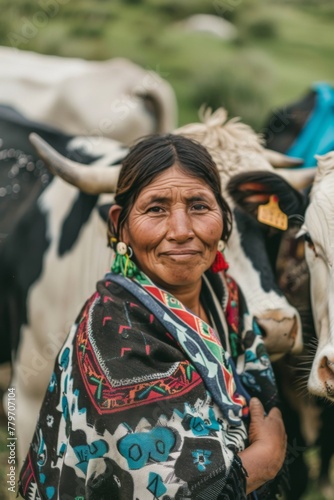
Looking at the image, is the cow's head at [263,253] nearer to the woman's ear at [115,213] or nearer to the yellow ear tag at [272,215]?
the yellow ear tag at [272,215]

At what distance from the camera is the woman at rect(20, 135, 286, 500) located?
5.52 feet

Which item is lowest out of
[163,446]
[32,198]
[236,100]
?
[236,100]

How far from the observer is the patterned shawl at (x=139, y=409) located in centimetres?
167

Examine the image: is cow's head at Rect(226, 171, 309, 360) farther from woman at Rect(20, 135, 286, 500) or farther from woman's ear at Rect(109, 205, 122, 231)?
woman's ear at Rect(109, 205, 122, 231)

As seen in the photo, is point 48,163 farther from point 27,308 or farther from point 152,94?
point 152,94

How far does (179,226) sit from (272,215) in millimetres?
780

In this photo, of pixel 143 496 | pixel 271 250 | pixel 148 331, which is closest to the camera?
pixel 143 496

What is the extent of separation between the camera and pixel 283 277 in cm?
273

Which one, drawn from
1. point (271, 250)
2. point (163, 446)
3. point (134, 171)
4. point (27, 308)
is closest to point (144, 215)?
point (134, 171)

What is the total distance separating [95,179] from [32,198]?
80 cm

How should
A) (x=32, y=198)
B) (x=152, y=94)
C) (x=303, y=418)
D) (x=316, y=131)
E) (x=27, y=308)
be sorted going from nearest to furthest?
(x=303, y=418)
(x=27, y=308)
(x=32, y=198)
(x=316, y=131)
(x=152, y=94)

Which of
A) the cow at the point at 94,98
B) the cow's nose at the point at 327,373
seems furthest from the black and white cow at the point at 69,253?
the cow at the point at 94,98

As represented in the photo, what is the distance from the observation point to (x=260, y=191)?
258cm

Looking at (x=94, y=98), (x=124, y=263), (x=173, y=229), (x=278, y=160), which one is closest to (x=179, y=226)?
(x=173, y=229)
